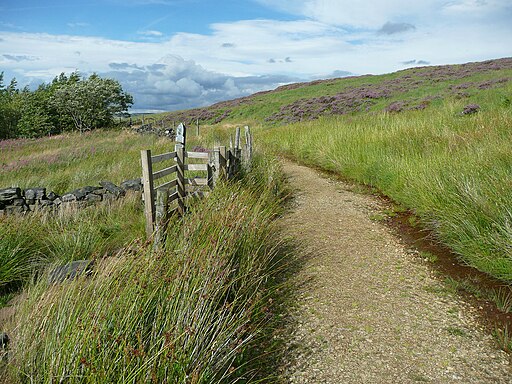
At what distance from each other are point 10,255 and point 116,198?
3.11 m

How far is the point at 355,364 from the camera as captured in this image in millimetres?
3318

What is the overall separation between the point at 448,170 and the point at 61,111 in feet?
132

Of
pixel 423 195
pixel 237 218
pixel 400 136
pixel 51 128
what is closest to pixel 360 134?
pixel 400 136

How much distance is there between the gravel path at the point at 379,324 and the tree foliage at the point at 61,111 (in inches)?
1406

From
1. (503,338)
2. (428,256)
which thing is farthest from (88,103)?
(503,338)

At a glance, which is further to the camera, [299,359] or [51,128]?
[51,128]

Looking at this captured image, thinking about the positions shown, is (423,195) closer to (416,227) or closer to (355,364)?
(416,227)

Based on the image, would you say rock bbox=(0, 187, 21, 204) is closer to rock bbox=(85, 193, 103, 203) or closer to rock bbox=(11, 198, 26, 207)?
rock bbox=(11, 198, 26, 207)

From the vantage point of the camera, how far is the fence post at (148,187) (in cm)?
530

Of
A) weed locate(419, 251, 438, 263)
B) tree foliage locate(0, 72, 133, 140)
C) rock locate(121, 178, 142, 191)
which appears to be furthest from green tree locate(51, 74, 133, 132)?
weed locate(419, 251, 438, 263)

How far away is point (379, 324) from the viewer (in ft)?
12.7

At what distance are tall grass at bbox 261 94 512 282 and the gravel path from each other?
2.23 ft

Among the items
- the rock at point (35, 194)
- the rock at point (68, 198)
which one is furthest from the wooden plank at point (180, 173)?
the rock at point (35, 194)

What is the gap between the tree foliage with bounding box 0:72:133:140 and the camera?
1417 inches
